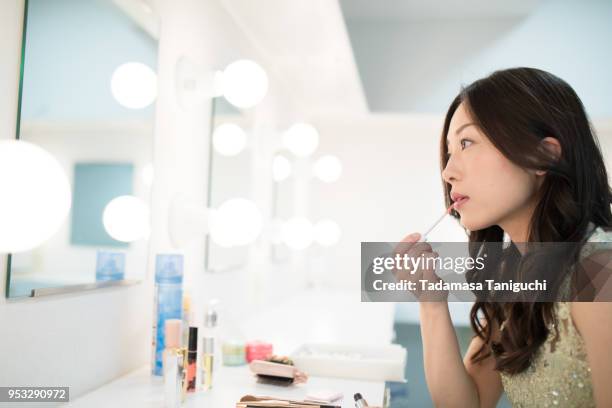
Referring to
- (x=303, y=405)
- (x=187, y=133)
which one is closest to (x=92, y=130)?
(x=187, y=133)

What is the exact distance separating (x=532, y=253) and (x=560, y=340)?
164 millimetres

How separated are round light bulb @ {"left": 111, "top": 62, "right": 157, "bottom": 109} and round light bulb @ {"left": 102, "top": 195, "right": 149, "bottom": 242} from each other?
226mm

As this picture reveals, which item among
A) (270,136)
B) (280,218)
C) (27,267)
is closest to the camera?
(27,267)

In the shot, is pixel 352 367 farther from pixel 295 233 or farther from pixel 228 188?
pixel 295 233

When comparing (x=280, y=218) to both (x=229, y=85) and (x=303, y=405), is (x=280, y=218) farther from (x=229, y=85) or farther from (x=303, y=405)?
(x=303, y=405)

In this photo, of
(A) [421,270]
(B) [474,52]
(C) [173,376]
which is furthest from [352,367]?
(B) [474,52]

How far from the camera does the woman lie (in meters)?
0.87

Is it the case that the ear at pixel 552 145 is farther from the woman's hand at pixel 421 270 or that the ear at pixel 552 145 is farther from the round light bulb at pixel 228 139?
the round light bulb at pixel 228 139

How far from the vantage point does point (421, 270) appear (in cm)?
105

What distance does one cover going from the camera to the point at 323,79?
8.34 feet

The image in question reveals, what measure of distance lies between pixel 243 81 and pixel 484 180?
82 centimetres

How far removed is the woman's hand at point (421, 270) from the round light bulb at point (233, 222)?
64cm

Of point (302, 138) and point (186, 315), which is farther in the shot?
point (302, 138)

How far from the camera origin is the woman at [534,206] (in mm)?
870
